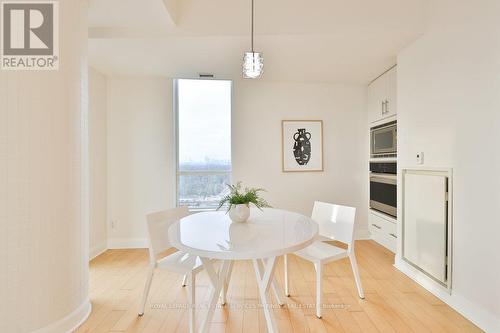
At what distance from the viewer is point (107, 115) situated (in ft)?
11.5

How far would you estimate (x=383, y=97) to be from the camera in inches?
129

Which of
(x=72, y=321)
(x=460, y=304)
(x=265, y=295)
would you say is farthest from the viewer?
(x=460, y=304)

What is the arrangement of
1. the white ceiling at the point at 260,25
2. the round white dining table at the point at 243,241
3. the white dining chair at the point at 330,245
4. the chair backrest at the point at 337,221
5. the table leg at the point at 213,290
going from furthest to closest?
the white ceiling at the point at 260,25, the chair backrest at the point at 337,221, the white dining chair at the point at 330,245, the table leg at the point at 213,290, the round white dining table at the point at 243,241

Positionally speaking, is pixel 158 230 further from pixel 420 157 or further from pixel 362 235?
pixel 362 235

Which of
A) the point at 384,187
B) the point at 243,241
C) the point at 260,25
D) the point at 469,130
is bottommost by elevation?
the point at 243,241

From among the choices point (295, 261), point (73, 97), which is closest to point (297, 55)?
point (73, 97)

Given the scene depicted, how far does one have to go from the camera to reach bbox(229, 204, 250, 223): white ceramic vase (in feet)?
6.05

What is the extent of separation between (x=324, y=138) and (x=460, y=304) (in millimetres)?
2405

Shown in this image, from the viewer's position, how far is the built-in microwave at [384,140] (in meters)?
3.04

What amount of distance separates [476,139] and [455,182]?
1.24ft

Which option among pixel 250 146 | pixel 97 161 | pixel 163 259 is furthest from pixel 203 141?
pixel 163 259

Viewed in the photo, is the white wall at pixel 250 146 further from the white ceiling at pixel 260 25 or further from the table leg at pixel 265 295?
the table leg at pixel 265 295

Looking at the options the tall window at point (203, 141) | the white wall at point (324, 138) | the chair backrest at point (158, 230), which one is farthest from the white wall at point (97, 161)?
the white wall at point (324, 138)

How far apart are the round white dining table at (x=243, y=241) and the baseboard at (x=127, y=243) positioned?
78.3 inches
